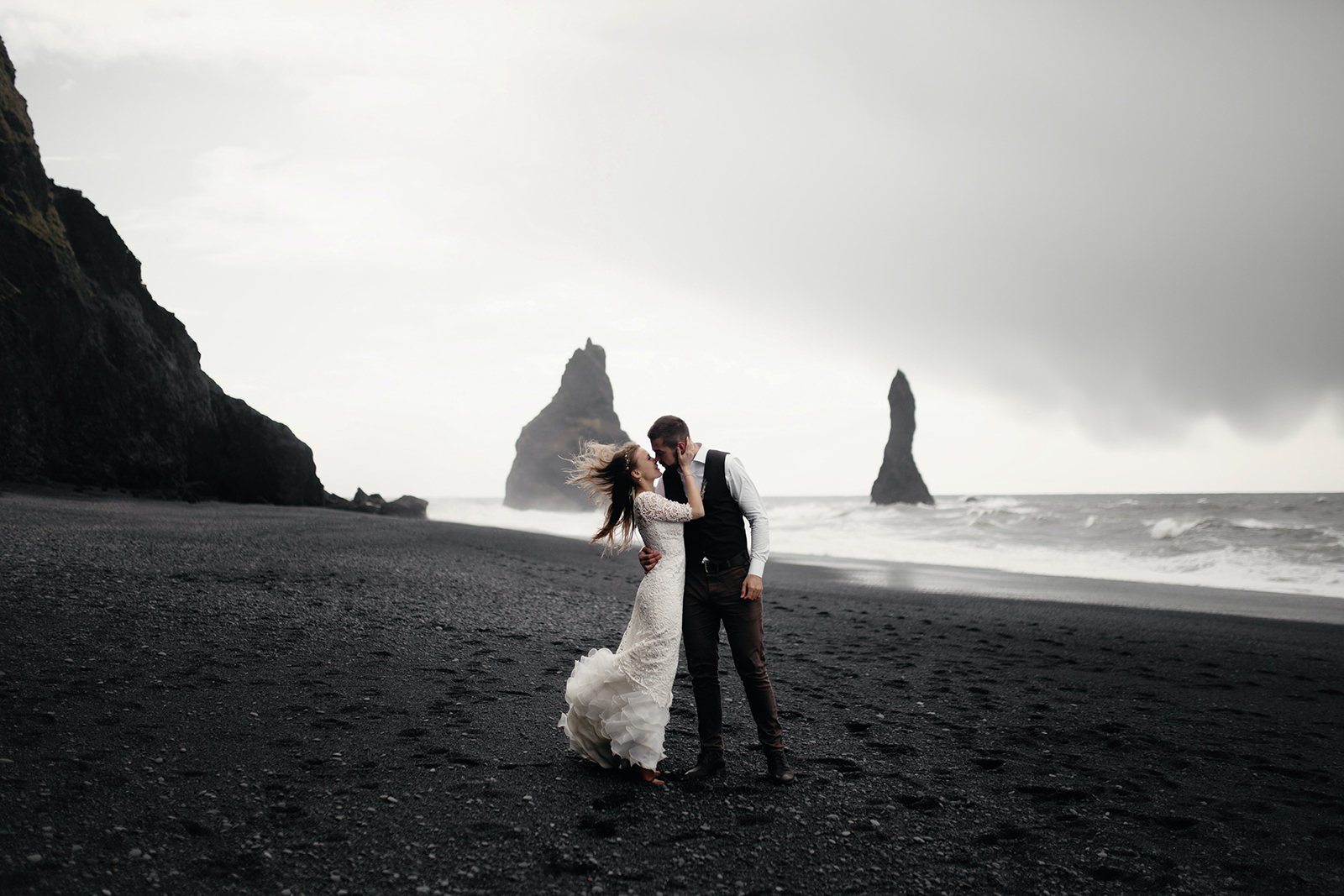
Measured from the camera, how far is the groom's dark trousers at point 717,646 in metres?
4.37

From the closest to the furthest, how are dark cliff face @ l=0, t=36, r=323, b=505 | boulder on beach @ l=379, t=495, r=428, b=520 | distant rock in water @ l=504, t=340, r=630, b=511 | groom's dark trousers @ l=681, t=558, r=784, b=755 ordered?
groom's dark trousers @ l=681, t=558, r=784, b=755 < dark cliff face @ l=0, t=36, r=323, b=505 < boulder on beach @ l=379, t=495, r=428, b=520 < distant rock in water @ l=504, t=340, r=630, b=511

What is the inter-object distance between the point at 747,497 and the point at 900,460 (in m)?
74.6

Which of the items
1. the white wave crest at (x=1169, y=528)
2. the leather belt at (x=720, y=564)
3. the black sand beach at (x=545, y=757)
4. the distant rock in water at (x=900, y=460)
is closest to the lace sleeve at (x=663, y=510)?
the leather belt at (x=720, y=564)

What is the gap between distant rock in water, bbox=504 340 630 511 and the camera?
9438cm

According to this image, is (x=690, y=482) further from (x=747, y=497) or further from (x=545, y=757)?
(x=545, y=757)

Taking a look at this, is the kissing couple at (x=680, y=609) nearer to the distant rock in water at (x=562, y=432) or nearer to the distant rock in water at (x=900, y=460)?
the distant rock in water at (x=900, y=460)

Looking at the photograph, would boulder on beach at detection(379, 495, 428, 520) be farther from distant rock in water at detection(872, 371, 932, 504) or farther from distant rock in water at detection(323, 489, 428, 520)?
distant rock in water at detection(872, 371, 932, 504)

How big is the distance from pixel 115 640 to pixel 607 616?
17.0 ft

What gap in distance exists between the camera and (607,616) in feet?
31.4

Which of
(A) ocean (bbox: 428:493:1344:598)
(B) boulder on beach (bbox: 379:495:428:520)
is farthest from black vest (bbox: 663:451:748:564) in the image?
(B) boulder on beach (bbox: 379:495:428:520)

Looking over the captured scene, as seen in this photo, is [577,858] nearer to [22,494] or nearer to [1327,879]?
[1327,879]

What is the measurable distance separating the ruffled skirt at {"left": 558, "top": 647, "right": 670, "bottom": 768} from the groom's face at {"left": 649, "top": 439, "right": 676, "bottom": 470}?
1.16m

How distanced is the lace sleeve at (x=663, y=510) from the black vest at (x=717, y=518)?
6.2 inches

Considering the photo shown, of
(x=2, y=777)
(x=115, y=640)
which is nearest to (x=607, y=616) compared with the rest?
(x=115, y=640)
